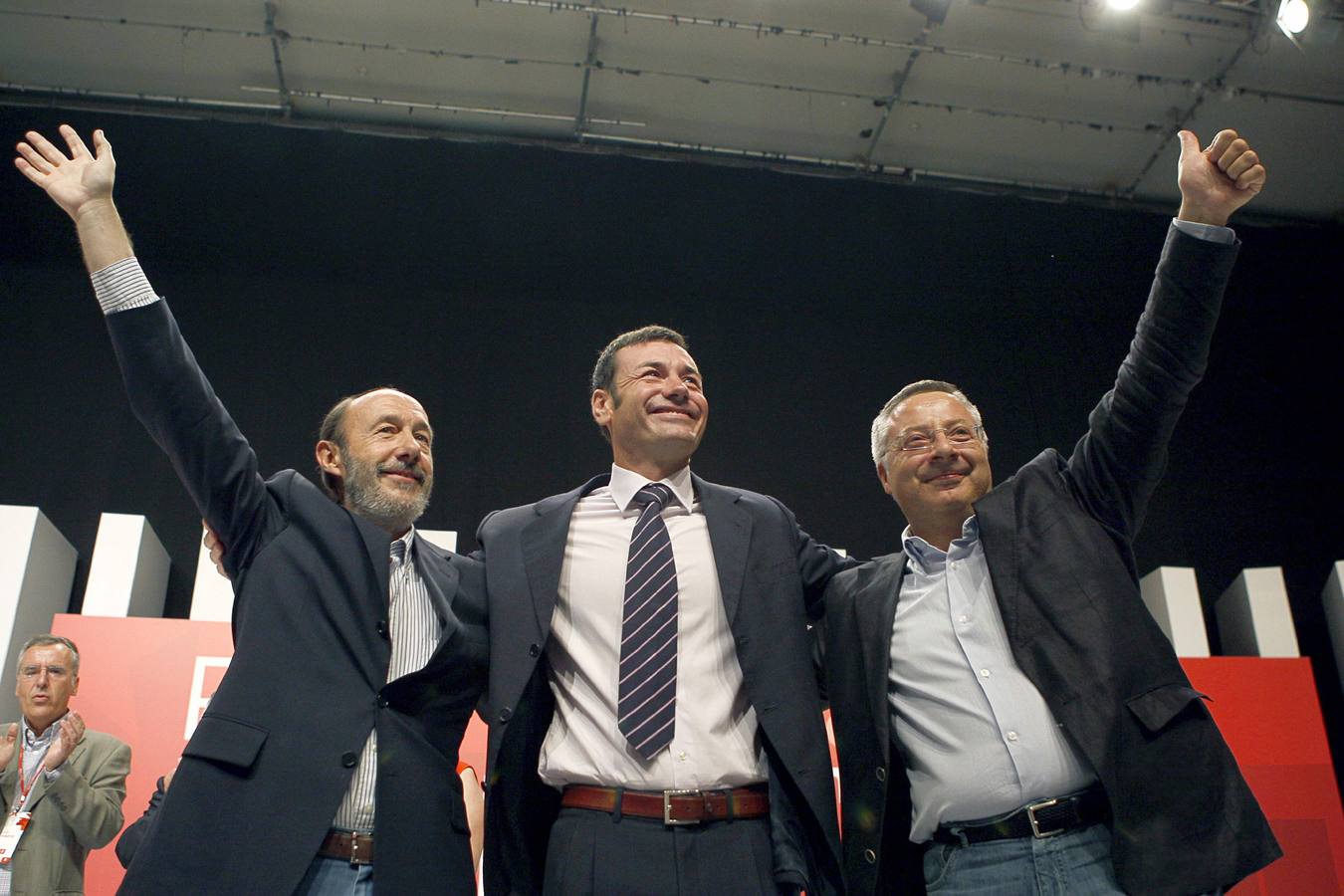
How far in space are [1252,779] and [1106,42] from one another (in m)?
4.28

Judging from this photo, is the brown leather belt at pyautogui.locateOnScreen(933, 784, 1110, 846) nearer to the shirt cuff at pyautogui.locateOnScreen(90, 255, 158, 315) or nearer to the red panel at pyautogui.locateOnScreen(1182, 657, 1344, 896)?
the shirt cuff at pyautogui.locateOnScreen(90, 255, 158, 315)

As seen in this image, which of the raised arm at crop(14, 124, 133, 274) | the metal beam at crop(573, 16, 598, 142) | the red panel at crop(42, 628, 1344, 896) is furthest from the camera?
the metal beam at crop(573, 16, 598, 142)

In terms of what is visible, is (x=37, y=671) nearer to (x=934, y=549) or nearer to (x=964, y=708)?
(x=934, y=549)

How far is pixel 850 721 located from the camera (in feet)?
7.79

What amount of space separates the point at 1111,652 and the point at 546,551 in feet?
3.77

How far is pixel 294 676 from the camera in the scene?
6.88 ft

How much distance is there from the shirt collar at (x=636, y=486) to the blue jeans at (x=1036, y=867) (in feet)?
3.09

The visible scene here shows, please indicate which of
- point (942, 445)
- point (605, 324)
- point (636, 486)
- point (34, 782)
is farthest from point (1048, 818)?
point (605, 324)

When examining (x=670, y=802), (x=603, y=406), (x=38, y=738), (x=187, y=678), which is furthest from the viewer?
(x=187, y=678)

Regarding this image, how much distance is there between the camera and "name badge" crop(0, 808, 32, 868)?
13.4 feet

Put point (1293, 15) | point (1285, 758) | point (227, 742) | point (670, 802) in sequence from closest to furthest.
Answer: point (227, 742) → point (670, 802) → point (1285, 758) → point (1293, 15)

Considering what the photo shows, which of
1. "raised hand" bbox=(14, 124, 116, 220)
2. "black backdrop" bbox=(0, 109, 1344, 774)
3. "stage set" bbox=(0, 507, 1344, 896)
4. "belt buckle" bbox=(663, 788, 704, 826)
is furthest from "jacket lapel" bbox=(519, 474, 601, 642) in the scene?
"black backdrop" bbox=(0, 109, 1344, 774)

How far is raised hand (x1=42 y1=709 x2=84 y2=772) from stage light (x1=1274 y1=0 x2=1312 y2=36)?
6.31 meters

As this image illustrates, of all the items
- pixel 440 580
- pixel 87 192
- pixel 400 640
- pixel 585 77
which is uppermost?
pixel 585 77
